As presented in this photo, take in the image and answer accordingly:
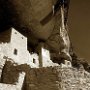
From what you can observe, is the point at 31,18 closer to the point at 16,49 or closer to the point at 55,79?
the point at 16,49

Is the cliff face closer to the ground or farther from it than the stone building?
closer to the ground

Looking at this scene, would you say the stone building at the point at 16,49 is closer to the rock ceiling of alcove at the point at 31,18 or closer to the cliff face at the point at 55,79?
the rock ceiling of alcove at the point at 31,18

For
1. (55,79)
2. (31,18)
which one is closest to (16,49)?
(31,18)

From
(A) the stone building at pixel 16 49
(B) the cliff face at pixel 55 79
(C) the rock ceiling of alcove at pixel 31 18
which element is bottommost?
(B) the cliff face at pixel 55 79

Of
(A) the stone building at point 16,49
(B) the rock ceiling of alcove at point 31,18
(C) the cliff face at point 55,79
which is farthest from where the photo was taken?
(B) the rock ceiling of alcove at point 31,18

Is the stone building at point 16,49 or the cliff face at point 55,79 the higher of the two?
the stone building at point 16,49

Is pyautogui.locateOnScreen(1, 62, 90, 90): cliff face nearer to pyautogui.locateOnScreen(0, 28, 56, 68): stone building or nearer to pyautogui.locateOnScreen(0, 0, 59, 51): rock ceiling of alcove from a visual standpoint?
pyautogui.locateOnScreen(0, 28, 56, 68): stone building

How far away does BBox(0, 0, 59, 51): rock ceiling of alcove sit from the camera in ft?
46.1

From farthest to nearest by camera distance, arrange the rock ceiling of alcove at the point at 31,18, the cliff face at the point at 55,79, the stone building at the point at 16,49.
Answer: the rock ceiling of alcove at the point at 31,18
the stone building at the point at 16,49
the cliff face at the point at 55,79

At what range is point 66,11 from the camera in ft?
53.2

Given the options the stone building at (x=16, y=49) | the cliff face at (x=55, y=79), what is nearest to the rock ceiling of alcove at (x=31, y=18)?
the stone building at (x=16, y=49)

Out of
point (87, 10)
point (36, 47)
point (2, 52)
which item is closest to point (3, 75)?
point (2, 52)

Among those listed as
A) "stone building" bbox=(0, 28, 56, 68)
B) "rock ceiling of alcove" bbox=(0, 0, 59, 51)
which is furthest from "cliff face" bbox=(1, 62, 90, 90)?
"rock ceiling of alcove" bbox=(0, 0, 59, 51)

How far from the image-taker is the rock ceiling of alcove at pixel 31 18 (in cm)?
1405
